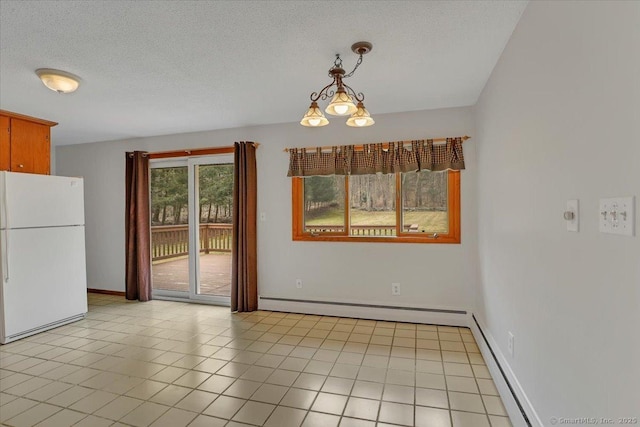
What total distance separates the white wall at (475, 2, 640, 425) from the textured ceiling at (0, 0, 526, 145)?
1.58 ft

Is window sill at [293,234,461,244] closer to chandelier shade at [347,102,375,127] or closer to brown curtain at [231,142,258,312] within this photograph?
brown curtain at [231,142,258,312]

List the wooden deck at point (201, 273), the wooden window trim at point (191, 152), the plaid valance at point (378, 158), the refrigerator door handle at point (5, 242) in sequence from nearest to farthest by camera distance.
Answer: the refrigerator door handle at point (5, 242), the plaid valance at point (378, 158), the wooden window trim at point (191, 152), the wooden deck at point (201, 273)

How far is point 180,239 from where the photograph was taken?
5016 millimetres

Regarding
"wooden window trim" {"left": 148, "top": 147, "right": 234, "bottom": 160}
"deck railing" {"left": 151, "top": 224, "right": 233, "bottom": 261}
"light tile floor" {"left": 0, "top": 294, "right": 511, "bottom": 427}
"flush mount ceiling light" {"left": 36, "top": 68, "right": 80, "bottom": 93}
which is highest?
"flush mount ceiling light" {"left": 36, "top": 68, "right": 80, "bottom": 93}

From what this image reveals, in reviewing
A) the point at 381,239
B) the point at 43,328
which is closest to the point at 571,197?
the point at 381,239

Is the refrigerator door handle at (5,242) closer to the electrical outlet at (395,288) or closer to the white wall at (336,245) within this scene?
the white wall at (336,245)

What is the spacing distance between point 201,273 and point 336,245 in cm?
241

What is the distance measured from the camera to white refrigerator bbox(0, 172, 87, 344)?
3.25m

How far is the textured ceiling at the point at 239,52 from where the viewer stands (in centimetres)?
179

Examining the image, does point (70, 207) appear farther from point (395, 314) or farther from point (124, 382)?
point (395, 314)

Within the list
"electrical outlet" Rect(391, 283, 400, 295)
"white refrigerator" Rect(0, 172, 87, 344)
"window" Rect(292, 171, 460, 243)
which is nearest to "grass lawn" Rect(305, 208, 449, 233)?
"window" Rect(292, 171, 460, 243)

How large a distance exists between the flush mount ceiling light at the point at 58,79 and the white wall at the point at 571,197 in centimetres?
325

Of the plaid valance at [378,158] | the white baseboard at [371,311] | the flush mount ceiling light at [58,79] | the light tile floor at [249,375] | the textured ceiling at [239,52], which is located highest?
the textured ceiling at [239,52]

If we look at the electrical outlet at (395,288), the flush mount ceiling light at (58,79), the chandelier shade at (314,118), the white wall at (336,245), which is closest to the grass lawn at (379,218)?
the white wall at (336,245)
